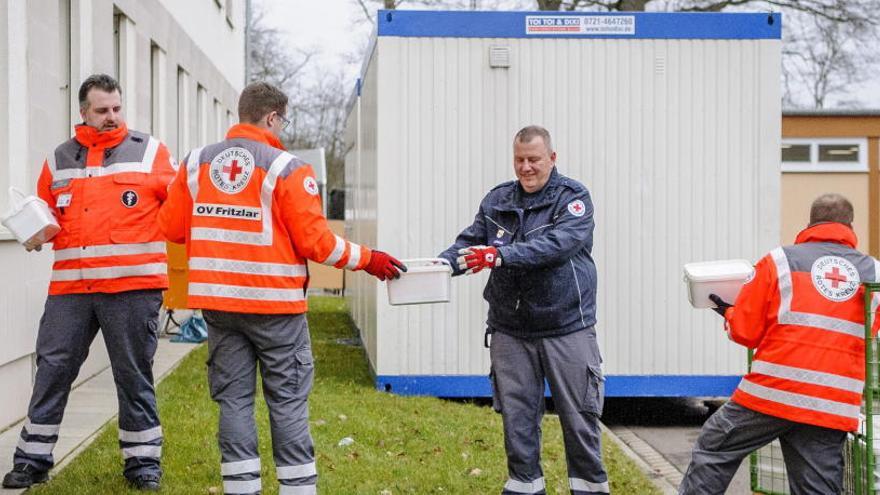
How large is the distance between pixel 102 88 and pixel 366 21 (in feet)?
74.0

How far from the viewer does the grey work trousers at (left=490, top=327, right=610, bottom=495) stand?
4949 mm

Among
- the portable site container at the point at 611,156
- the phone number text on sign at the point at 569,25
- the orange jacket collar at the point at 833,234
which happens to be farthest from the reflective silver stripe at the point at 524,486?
the phone number text on sign at the point at 569,25

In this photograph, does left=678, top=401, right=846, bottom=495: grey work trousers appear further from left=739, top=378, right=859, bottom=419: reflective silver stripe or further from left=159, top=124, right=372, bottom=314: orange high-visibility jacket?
left=159, top=124, right=372, bottom=314: orange high-visibility jacket

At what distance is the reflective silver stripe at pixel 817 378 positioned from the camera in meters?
4.43

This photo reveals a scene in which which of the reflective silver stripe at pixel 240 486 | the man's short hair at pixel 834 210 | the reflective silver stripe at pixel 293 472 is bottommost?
the reflective silver stripe at pixel 240 486

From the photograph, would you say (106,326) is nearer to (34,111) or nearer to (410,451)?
(410,451)

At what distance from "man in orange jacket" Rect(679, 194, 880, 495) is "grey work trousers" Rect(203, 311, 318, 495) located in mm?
1858

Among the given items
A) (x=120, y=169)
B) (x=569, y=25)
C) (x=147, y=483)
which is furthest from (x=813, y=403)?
(x=569, y=25)

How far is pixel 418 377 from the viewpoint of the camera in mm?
8602

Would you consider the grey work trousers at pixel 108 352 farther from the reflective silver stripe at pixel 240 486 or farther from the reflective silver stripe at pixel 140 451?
the reflective silver stripe at pixel 240 486

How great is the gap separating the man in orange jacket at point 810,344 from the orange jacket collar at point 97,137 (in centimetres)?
310

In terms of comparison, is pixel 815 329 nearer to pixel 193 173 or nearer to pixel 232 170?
pixel 232 170

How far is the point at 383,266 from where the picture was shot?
193 inches

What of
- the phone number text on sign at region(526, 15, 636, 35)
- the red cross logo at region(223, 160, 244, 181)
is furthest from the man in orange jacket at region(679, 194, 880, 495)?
the phone number text on sign at region(526, 15, 636, 35)
